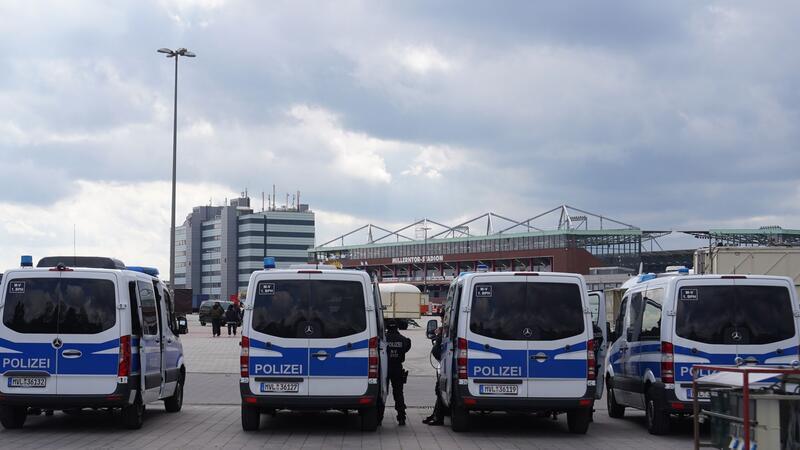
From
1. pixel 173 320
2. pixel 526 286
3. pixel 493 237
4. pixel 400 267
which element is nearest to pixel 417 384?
pixel 173 320

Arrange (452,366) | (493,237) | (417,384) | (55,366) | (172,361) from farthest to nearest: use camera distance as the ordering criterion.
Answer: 1. (493,237)
2. (417,384)
3. (172,361)
4. (452,366)
5. (55,366)

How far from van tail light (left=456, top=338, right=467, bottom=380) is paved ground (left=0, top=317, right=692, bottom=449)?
89cm

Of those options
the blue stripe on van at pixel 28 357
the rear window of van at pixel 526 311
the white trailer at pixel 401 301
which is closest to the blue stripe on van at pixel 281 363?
the rear window of van at pixel 526 311

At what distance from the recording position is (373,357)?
15.5 metres

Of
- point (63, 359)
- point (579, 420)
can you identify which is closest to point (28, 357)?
point (63, 359)

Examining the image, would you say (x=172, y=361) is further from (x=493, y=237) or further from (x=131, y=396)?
(x=493, y=237)

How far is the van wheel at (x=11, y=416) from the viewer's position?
1560 cm

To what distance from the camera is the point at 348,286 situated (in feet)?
51.3

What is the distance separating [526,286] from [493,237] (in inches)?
5830

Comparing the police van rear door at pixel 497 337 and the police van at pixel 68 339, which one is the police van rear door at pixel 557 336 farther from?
the police van at pixel 68 339

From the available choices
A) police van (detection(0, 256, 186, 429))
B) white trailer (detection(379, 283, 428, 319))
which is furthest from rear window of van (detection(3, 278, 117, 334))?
white trailer (detection(379, 283, 428, 319))

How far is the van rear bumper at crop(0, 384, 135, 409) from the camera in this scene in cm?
1497

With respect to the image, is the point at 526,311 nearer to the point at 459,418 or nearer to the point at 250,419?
the point at 459,418

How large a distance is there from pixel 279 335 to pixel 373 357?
135 centimetres
